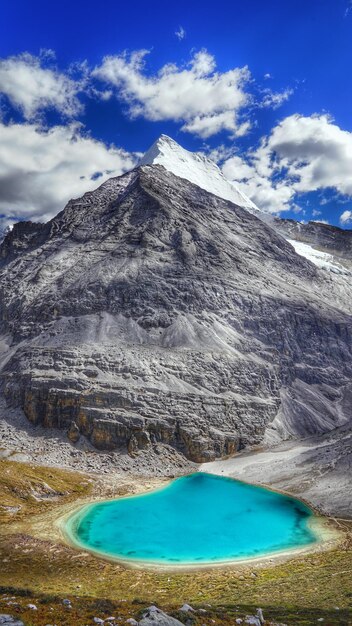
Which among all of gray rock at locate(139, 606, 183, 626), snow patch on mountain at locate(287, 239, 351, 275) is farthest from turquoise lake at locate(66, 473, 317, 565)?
snow patch on mountain at locate(287, 239, 351, 275)

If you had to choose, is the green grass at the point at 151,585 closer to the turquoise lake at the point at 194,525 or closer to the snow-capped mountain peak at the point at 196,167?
the turquoise lake at the point at 194,525

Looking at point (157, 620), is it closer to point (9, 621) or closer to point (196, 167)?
point (9, 621)

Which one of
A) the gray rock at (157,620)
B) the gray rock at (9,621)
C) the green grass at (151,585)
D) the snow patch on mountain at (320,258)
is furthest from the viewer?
the snow patch on mountain at (320,258)

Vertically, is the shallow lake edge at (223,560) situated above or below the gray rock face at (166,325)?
below

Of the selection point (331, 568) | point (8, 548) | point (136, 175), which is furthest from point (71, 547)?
point (136, 175)

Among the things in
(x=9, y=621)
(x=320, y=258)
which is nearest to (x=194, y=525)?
(x=9, y=621)

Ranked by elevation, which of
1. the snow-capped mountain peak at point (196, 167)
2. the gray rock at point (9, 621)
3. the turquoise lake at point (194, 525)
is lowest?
the turquoise lake at point (194, 525)

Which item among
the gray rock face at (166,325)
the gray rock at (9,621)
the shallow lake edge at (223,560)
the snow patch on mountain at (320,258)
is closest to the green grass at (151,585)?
the gray rock at (9,621)

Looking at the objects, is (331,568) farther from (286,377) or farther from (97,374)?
(286,377)
